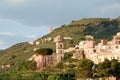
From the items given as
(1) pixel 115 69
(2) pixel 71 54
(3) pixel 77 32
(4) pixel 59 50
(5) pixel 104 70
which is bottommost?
(5) pixel 104 70

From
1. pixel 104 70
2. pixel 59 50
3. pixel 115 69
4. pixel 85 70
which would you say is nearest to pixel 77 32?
pixel 59 50

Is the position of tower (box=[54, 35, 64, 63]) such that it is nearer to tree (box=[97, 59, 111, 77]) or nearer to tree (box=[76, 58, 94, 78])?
tree (box=[76, 58, 94, 78])

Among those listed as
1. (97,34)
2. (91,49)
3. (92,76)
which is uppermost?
(97,34)

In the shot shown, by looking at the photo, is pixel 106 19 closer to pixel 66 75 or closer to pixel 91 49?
pixel 91 49

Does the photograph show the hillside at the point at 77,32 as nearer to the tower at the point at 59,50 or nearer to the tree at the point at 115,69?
the tower at the point at 59,50

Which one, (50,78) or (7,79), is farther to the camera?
(7,79)

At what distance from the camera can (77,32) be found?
144 metres

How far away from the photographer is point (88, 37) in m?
134

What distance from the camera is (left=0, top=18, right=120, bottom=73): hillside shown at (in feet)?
443

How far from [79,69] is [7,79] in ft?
40.3

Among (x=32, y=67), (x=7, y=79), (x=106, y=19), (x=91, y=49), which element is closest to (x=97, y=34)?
(x=106, y=19)

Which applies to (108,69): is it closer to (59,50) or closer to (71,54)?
(59,50)

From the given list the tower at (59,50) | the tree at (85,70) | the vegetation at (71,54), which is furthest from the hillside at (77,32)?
the tree at (85,70)

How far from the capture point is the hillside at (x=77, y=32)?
134875 mm
